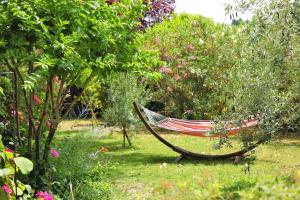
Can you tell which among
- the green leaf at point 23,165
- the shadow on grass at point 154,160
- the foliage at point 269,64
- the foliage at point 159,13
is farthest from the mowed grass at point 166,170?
the foliage at point 159,13

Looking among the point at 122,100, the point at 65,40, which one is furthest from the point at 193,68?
the point at 65,40

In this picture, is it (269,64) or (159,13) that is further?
(159,13)

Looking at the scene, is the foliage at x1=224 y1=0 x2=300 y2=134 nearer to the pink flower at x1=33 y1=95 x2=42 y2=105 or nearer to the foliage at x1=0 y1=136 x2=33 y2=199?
the pink flower at x1=33 y1=95 x2=42 y2=105

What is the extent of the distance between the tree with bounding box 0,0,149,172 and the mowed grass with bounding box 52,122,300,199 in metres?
0.54

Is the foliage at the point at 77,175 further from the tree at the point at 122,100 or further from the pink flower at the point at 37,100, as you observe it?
the tree at the point at 122,100

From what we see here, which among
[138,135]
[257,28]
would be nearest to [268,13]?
[257,28]

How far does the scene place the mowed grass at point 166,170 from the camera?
231cm

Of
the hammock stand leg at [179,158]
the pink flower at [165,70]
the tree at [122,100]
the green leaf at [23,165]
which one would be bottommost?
the hammock stand leg at [179,158]

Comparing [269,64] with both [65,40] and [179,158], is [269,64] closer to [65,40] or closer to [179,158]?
[65,40]

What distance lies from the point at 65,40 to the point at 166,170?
3799 mm

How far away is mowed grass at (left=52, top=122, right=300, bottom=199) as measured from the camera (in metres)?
2.31

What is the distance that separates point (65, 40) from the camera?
3.85 m

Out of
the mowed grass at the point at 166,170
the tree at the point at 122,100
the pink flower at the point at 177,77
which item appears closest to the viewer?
the mowed grass at the point at 166,170

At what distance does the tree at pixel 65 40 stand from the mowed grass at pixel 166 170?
539 mm
